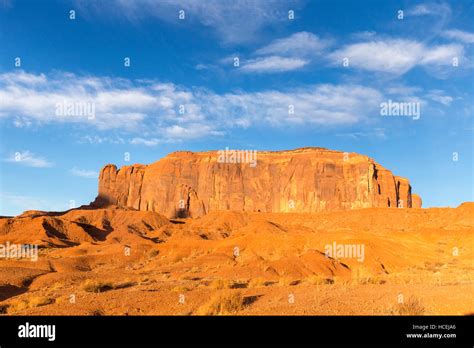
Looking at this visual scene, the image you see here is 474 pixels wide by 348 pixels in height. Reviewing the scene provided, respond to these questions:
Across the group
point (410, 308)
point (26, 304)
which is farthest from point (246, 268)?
point (410, 308)

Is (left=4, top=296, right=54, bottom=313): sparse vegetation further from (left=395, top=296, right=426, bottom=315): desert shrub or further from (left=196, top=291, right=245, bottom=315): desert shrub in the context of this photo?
(left=395, top=296, right=426, bottom=315): desert shrub

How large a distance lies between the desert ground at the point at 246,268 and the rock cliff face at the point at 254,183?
106 feet

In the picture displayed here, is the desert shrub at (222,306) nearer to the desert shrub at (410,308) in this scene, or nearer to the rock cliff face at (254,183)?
the desert shrub at (410,308)

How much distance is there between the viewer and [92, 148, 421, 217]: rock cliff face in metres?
120

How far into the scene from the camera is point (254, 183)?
435 feet

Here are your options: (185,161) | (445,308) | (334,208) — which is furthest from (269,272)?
(185,161)

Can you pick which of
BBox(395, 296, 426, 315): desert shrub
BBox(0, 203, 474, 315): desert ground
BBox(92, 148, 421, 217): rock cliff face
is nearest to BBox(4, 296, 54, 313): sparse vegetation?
BBox(0, 203, 474, 315): desert ground

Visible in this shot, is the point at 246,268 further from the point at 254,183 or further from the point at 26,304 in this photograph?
the point at 254,183

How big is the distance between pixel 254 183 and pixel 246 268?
10586 cm

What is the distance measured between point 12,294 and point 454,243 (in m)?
42.2

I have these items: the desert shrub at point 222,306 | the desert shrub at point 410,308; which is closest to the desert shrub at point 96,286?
the desert shrub at point 222,306

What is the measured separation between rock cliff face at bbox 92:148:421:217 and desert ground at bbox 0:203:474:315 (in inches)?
1274

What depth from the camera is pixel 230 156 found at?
138m
